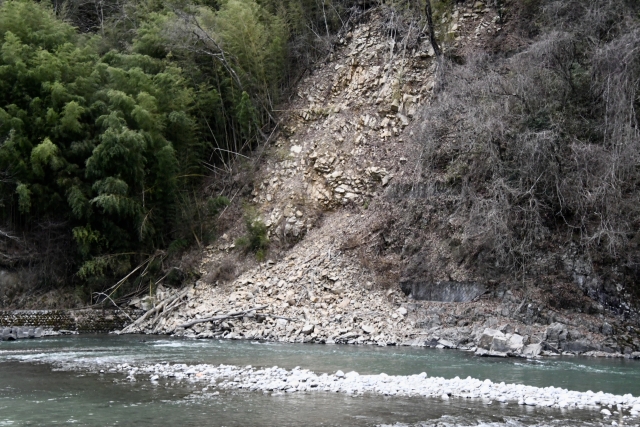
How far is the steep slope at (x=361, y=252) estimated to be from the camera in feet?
43.4

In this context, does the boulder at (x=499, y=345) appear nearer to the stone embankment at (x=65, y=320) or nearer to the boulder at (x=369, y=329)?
the boulder at (x=369, y=329)

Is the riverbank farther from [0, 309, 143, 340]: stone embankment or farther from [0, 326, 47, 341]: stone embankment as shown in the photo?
[0, 326, 47, 341]: stone embankment

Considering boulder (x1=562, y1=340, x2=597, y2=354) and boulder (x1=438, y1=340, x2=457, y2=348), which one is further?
boulder (x1=438, y1=340, x2=457, y2=348)

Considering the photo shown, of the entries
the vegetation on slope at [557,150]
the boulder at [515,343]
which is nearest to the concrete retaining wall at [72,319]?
the vegetation on slope at [557,150]

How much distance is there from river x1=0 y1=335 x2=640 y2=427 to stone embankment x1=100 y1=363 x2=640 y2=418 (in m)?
0.25

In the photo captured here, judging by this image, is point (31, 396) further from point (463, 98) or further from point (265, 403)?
point (463, 98)

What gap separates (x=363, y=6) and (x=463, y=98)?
9.60m

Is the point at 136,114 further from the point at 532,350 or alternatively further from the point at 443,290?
the point at 532,350

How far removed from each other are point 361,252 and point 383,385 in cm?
797

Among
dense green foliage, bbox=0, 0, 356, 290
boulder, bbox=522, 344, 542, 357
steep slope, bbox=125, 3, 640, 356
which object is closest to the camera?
boulder, bbox=522, 344, 542, 357

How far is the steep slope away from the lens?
1323 centimetres

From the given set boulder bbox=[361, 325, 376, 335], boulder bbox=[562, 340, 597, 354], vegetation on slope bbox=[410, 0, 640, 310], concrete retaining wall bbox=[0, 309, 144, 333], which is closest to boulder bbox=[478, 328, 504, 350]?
boulder bbox=[562, 340, 597, 354]

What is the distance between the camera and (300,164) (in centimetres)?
2019

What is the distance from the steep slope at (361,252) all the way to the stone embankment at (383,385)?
3.69m
